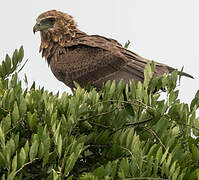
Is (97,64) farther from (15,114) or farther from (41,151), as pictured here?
(41,151)

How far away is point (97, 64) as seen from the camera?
30.4 feet

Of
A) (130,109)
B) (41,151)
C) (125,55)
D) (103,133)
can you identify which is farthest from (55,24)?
(41,151)

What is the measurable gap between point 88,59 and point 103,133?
4407 millimetres

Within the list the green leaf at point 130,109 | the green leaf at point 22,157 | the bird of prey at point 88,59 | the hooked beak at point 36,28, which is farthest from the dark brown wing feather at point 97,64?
the green leaf at point 22,157

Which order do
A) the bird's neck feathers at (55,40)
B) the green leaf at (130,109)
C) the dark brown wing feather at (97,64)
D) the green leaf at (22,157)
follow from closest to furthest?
the green leaf at (22,157) → the green leaf at (130,109) → the dark brown wing feather at (97,64) → the bird's neck feathers at (55,40)

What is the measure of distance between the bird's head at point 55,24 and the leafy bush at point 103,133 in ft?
14.6

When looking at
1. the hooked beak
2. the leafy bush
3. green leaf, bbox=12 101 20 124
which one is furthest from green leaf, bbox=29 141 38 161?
the hooked beak

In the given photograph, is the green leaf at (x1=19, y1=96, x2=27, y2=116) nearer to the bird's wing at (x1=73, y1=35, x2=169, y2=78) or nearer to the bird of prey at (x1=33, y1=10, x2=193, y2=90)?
the bird of prey at (x1=33, y1=10, x2=193, y2=90)

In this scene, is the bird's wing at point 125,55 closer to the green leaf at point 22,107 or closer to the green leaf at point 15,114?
the green leaf at point 22,107

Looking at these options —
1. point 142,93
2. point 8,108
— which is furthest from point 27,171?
point 142,93

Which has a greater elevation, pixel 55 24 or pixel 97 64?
pixel 55 24

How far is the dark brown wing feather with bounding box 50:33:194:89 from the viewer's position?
9070mm

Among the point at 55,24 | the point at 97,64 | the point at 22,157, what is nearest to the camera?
the point at 22,157

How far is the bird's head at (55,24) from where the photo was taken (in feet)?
33.0
